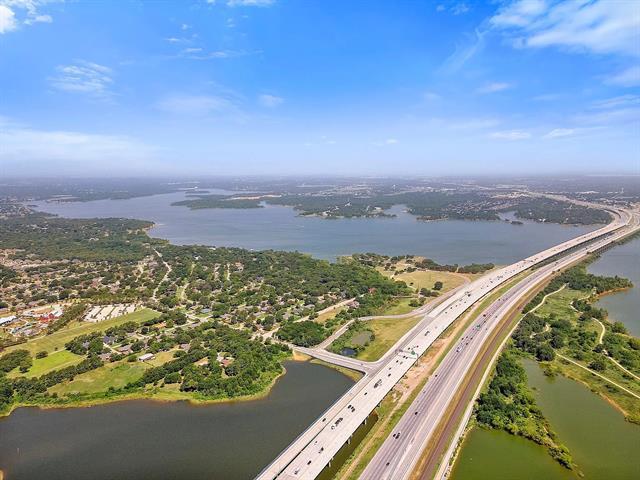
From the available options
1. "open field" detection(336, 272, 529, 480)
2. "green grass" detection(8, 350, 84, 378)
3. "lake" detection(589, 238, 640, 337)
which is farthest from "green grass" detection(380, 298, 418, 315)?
"green grass" detection(8, 350, 84, 378)

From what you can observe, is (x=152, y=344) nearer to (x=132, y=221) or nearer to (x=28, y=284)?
(x=28, y=284)

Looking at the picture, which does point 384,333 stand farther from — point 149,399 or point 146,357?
point 146,357

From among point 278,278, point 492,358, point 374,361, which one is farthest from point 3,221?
point 492,358

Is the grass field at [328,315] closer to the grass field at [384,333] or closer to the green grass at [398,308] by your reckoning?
the grass field at [384,333]

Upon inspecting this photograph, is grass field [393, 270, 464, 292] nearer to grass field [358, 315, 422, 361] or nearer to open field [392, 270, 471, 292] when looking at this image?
open field [392, 270, 471, 292]

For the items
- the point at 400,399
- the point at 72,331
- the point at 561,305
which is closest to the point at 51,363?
the point at 72,331

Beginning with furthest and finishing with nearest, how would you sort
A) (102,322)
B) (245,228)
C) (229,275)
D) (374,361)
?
(245,228)
(229,275)
(102,322)
(374,361)

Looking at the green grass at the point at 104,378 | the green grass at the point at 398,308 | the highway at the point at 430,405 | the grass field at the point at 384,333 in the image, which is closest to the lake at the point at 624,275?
the highway at the point at 430,405
